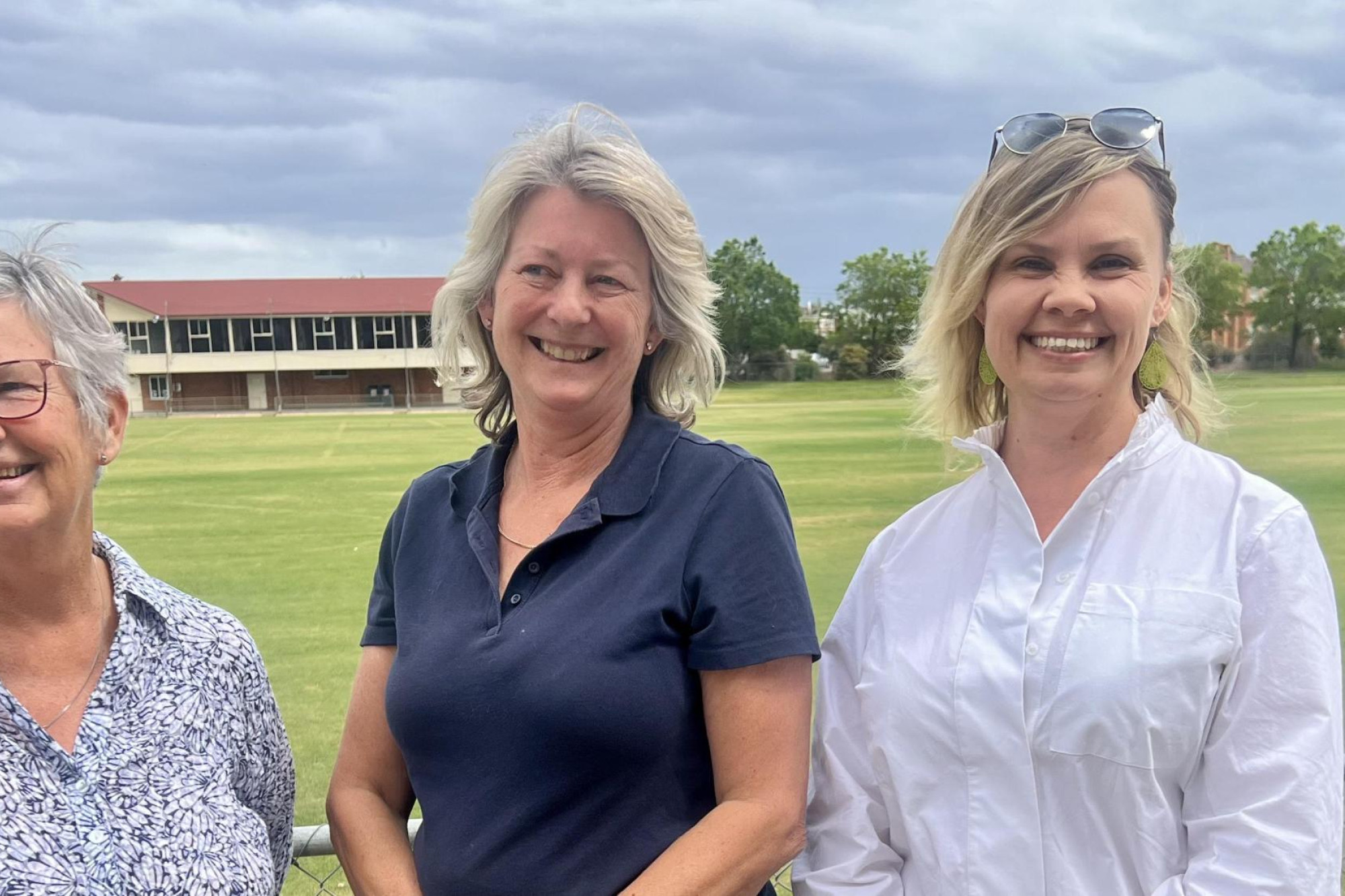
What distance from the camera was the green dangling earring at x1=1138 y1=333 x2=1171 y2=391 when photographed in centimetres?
200

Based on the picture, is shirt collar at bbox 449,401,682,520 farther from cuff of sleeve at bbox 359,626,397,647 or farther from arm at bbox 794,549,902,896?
arm at bbox 794,549,902,896

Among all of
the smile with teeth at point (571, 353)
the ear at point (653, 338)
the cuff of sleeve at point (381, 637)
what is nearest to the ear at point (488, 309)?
the smile with teeth at point (571, 353)

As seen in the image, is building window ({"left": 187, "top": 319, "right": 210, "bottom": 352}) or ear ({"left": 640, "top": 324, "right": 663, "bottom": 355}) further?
building window ({"left": 187, "top": 319, "right": 210, "bottom": 352})

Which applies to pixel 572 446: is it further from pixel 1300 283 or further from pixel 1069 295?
pixel 1300 283

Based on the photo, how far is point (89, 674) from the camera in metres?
1.89

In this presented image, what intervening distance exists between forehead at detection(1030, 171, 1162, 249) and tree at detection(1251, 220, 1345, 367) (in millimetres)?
29234

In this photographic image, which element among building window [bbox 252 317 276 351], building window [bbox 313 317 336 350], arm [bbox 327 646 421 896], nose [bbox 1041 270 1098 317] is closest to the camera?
nose [bbox 1041 270 1098 317]

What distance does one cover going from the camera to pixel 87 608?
76.1 inches

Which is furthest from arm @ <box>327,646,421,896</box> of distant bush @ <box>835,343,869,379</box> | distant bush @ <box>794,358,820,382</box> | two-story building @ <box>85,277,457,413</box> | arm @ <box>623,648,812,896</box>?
distant bush @ <box>794,358,820,382</box>

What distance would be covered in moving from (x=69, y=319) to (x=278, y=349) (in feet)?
186

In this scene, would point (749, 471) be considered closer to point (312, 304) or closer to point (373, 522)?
point (373, 522)

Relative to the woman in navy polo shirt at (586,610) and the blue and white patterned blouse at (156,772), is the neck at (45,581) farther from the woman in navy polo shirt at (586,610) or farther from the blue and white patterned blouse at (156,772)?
the woman in navy polo shirt at (586,610)

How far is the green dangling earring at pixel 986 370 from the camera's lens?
214 cm

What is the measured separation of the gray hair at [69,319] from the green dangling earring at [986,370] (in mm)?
1640
